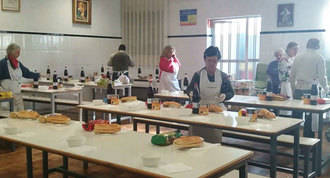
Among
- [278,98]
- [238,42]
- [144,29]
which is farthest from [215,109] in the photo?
[144,29]

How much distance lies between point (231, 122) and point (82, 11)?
7460mm

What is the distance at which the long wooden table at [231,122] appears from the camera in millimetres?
3219

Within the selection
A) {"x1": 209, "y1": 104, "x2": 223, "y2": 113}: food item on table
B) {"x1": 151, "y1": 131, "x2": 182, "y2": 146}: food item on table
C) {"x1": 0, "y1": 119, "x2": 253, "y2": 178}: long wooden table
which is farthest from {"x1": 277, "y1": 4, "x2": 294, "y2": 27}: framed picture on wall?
{"x1": 151, "y1": 131, "x2": 182, "y2": 146}: food item on table

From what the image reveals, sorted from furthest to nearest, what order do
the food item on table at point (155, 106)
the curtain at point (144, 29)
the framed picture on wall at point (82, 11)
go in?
the curtain at point (144, 29), the framed picture on wall at point (82, 11), the food item on table at point (155, 106)

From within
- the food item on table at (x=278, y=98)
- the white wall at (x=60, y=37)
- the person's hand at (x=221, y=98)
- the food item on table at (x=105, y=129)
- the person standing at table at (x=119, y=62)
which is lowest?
the food item on table at (x=105, y=129)

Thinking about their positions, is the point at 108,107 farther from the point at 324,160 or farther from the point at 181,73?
the point at 181,73

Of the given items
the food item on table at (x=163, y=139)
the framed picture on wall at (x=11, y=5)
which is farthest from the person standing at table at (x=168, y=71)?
the food item on table at (x=163, y=139)

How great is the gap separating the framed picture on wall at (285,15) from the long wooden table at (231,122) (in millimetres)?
5176

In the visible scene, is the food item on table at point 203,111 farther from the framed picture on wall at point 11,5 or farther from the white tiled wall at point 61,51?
the framed picture on wall at point 11,5

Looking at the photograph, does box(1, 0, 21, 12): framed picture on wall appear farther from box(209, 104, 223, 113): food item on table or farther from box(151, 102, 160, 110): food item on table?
box(209, 104, 223, 113): food item on table

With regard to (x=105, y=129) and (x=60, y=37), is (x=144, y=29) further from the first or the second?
(x=105, y=129)

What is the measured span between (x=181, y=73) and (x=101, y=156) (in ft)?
26.2

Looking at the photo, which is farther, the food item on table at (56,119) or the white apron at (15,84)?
the white apron at (15,84)

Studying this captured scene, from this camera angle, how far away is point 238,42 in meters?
9.43
